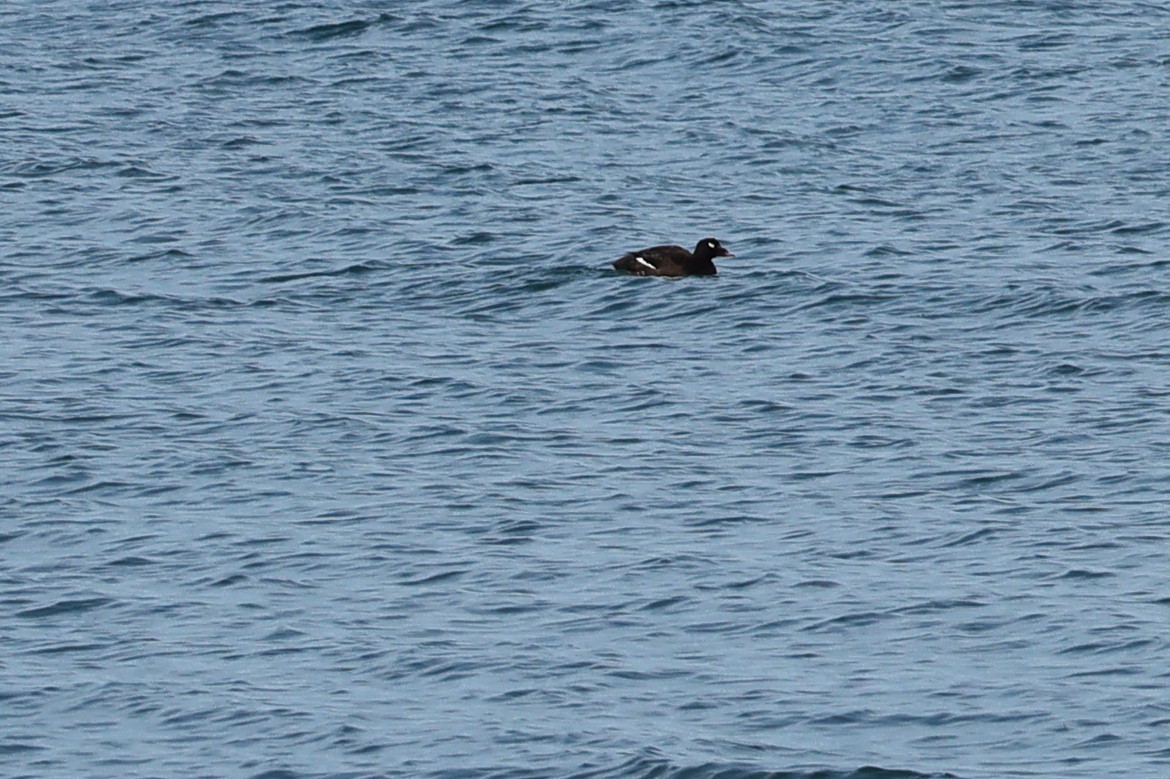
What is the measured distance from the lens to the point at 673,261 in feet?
96.6

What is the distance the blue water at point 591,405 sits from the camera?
17.2 m

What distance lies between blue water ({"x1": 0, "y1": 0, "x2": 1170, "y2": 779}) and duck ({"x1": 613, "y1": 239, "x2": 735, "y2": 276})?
40cm

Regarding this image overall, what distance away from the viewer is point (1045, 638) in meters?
18.1

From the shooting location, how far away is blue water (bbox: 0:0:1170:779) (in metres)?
17.2

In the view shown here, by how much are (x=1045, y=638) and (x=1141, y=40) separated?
82.9 feet

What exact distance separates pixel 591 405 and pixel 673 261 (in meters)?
5.22

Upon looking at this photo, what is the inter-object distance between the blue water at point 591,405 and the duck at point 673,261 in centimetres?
40

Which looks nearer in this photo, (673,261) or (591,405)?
(591,405)

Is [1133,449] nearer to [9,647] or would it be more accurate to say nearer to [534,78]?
[9,647]

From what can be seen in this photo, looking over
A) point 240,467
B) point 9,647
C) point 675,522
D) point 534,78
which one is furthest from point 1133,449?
point 534,78

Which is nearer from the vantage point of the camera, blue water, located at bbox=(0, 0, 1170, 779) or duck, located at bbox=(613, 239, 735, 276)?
blue water, located at bbox=(0, 0, 1170, 779)

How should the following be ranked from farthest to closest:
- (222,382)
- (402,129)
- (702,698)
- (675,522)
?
(402,129), (222,382), (675,522), (702,698)

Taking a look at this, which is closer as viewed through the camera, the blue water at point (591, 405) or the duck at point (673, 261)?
the blue water at point (591, 405)

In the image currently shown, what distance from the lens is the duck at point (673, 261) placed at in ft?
96.7
